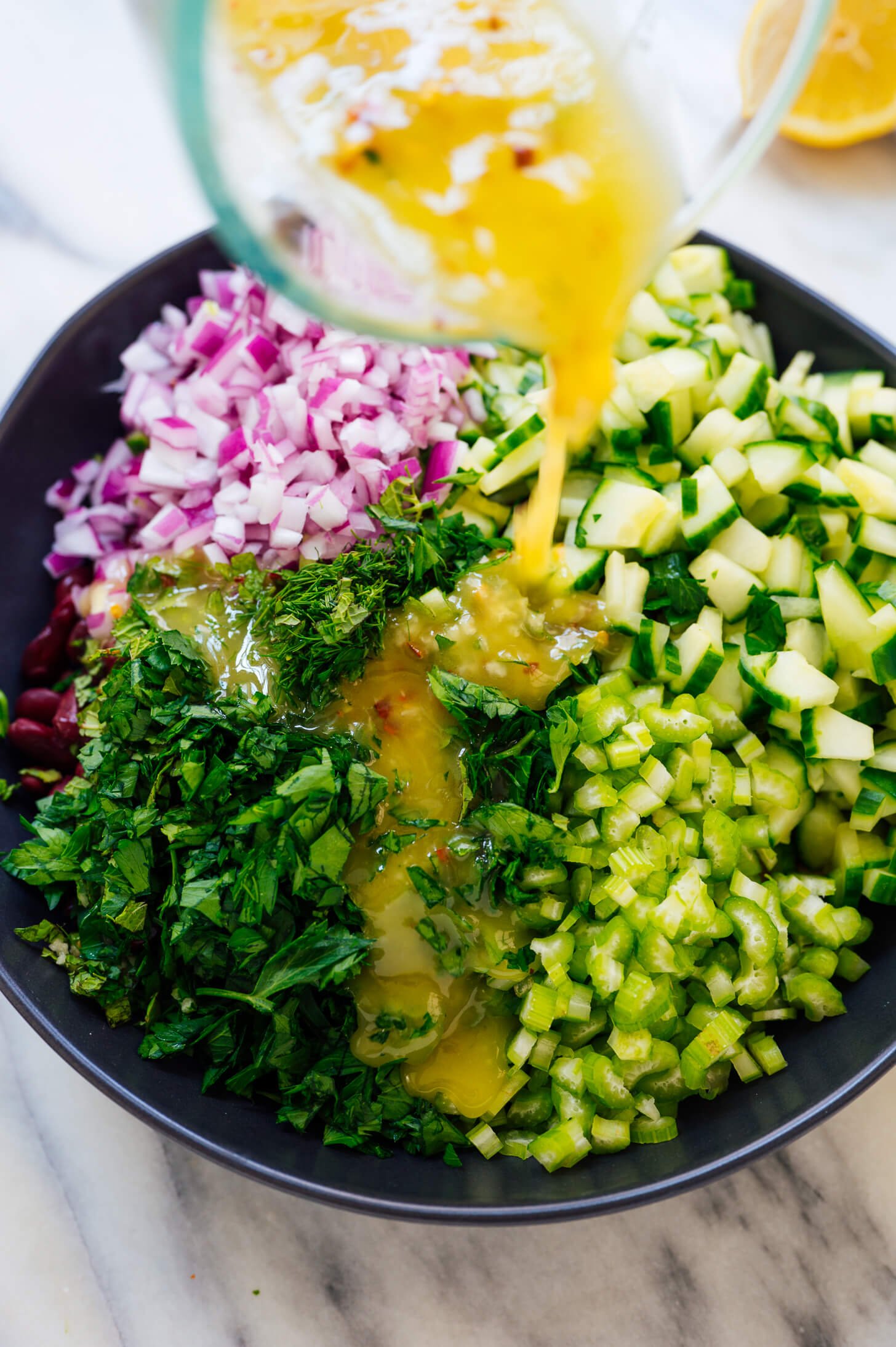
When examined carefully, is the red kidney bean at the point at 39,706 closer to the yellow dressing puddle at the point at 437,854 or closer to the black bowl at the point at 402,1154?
the black bowl at the point at 402,1154

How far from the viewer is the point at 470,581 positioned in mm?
2174

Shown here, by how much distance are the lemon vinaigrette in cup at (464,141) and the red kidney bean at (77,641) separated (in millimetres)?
1193

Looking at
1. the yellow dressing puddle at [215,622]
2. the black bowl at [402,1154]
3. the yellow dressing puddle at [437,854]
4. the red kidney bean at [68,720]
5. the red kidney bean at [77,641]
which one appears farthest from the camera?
the red kidney bean at [77,641]

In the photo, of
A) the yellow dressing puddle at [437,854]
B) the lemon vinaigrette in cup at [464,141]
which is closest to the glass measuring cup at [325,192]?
the lemon vinaigrette in cup at [464,141]

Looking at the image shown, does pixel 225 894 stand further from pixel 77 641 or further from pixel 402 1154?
pixel 77 641

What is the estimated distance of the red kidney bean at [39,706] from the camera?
2.31 meters

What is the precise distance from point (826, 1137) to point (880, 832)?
0.71 m

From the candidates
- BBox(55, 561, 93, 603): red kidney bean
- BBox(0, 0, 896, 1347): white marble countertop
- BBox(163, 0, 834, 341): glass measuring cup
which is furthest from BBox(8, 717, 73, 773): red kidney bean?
BBox(163, 0, 834, 341): glass measuring cup

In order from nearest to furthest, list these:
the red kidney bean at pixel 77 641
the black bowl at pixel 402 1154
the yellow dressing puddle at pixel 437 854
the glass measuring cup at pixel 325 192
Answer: the glass measuring cup at pixel 325 192, the black bowl at pixel 402 1154, the yellow dressing puddle at pixel 437 854, the red kidney bean at pixel 77 641

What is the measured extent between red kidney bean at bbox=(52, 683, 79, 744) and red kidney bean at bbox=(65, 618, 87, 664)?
0.14 meters

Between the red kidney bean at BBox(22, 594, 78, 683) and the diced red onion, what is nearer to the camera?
the diced red onion

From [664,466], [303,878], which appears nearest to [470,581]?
[664,466]

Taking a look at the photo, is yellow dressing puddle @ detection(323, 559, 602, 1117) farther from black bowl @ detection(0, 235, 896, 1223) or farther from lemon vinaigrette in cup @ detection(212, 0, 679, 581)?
lemon vinaigrette in cup @ detection(212, 0, 679, 581)

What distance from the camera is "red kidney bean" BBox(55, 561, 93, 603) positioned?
8.06ft
